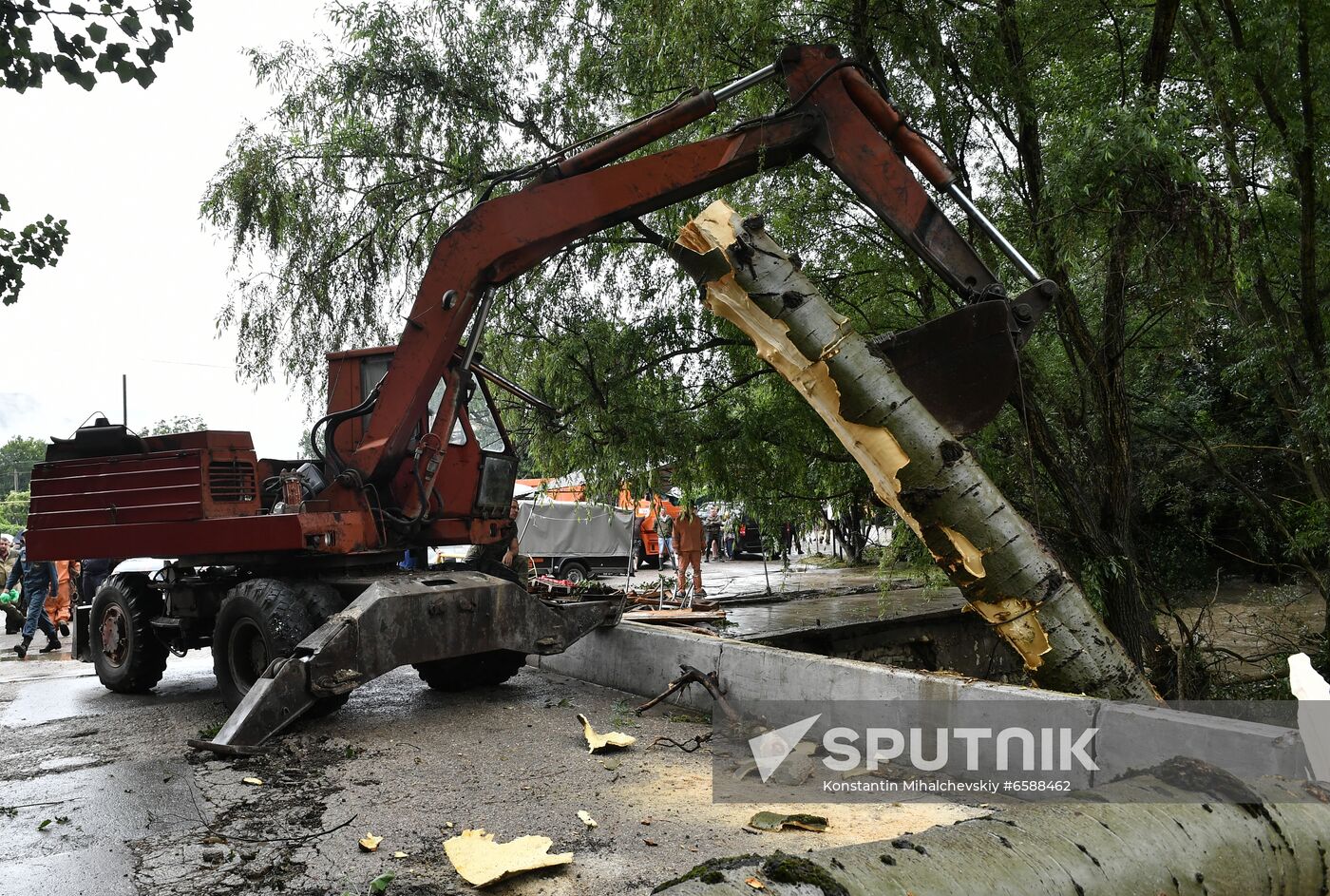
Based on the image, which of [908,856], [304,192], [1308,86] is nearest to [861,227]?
[1308,86]

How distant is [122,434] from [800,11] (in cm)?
670

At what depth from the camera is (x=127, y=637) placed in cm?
855

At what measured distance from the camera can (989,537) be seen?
5258 mm

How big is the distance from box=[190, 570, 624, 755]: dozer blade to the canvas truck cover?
14355mm

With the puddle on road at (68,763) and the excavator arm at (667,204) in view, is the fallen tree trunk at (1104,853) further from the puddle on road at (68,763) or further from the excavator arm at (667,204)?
the puddle on road at (68,763)

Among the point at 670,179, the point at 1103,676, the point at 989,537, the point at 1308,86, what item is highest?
the point at 1308,86

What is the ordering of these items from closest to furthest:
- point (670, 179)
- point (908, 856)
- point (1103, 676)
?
point (908, 856) → point (1103, 676) → point (670, 179)

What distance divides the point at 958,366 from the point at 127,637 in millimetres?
7303

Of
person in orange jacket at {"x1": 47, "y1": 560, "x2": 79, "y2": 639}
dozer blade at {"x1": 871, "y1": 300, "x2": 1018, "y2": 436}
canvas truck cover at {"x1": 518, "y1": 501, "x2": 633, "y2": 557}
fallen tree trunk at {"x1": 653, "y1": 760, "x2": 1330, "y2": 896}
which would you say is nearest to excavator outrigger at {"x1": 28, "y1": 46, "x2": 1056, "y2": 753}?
dozer blade at {"x1": 871, "y1": 300, "x2": 1018, "y2": 436}

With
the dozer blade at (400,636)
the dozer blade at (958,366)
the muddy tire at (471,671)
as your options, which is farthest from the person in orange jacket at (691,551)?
the dozer blade at (958,366)

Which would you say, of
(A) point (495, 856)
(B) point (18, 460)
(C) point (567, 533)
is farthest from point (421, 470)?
(B) point (18, 460)

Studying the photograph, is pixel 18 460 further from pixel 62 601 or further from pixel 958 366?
pixel 958 366

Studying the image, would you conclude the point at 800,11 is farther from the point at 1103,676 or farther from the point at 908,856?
the point at 908,856

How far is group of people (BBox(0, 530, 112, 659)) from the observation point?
1209cm
